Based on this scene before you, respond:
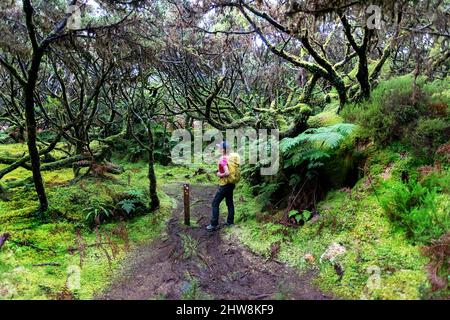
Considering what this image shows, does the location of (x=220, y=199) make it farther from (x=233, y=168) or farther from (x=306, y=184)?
(x=306, y=184)

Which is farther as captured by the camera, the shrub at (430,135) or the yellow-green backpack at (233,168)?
the yellow-green backpack at (233,168)

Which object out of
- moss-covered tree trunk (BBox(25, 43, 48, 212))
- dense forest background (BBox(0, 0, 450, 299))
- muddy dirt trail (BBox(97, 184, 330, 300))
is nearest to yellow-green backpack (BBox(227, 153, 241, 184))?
dense forest background (BBox(0, 0, 450, 299))

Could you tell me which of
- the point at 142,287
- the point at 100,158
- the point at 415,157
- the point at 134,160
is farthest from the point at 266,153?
the point at 134,160

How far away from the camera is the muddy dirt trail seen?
15.8 ft

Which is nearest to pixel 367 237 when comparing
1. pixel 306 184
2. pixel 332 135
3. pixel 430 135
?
pixel 332 135

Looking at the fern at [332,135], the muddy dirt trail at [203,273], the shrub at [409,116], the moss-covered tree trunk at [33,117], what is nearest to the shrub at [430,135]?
the shrub at [409,116]

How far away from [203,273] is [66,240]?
120 inches

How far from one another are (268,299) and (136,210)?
4712mm

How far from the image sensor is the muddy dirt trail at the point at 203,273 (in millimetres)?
4801

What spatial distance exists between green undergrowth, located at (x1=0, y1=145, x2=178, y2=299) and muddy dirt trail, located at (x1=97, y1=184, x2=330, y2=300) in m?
0.40

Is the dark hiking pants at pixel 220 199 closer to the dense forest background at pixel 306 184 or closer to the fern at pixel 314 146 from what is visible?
the dense forest background at pixel 306 184

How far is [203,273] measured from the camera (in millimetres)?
5477

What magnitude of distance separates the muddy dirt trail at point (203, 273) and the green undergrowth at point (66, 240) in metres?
0.40

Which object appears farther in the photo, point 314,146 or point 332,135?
point 314,146
